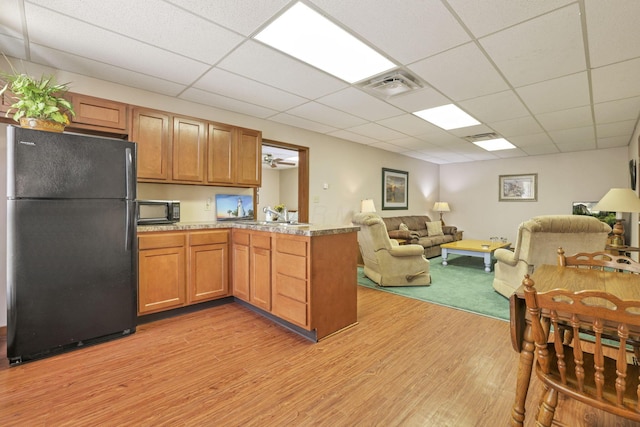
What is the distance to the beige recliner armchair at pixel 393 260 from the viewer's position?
13.7ft

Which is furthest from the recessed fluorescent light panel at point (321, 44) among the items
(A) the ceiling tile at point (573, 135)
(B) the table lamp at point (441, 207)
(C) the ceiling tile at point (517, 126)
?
(B) the table lamp at point (441, 207)

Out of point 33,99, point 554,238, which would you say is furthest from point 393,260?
point 33,99

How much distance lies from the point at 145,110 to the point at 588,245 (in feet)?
16.6

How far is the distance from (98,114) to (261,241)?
6.63 ft

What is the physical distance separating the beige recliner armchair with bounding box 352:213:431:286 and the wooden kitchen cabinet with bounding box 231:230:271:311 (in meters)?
1.78

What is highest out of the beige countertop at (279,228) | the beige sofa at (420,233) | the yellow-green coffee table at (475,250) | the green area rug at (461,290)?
the beige countertop at (279,228)

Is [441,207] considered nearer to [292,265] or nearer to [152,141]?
[292,265]

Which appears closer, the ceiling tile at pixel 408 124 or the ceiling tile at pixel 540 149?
the ceiling tile at pixel 408 124

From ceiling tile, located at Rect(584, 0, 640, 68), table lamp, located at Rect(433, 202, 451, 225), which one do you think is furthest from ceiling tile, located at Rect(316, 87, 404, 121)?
table lamp, located at Rect(433, 202, 451, 225)

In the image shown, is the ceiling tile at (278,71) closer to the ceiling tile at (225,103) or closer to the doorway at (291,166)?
the ceiling tile at (225,103)

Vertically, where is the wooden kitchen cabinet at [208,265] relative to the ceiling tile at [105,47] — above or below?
below

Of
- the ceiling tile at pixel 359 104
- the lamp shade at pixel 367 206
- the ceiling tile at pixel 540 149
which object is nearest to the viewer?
the ceiling tile at pixel 359 104

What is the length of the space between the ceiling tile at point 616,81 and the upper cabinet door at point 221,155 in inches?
152

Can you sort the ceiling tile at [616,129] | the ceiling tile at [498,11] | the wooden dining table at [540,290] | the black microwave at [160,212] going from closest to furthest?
the wooden dining table at [540,290], the ceiling tile at [498,11], the black microwave at [160,212], the ceiling tile at [616,129]
